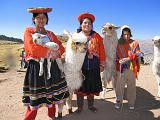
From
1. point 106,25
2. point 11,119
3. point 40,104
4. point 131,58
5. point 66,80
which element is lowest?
point 11,119

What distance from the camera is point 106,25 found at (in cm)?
589

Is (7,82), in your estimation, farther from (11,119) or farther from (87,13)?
(87,13)

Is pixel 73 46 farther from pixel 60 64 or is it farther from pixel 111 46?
pixel 111 46

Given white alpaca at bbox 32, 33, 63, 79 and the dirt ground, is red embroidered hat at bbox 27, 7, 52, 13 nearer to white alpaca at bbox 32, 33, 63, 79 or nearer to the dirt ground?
white alpaca at bbox 32, 33, 63, 79

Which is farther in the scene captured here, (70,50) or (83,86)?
(83,86)

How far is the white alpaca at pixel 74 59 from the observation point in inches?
180

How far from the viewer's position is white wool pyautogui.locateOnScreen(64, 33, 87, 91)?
4637mm

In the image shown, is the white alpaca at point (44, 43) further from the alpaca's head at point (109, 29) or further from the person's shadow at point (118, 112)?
the alpaca's head at point (109, 29)

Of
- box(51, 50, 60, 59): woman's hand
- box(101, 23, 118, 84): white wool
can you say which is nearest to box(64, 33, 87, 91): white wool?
box(51, 50, 60, 59): woman's hand

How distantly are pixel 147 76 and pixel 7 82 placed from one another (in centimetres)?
460

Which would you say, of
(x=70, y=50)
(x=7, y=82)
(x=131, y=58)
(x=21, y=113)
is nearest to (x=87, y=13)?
(x=70, y=50)

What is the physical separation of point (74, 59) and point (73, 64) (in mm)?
99

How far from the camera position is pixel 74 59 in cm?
465

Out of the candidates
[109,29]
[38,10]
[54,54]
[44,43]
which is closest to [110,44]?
[109,29]
